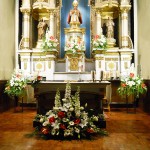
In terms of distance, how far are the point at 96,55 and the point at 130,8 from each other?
2.12 m

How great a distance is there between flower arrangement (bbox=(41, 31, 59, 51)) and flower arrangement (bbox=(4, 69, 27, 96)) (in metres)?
1.63

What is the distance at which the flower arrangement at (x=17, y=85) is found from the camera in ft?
23.8

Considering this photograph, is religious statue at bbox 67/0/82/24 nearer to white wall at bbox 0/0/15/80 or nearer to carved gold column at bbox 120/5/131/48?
carved gold column at bbox 120/5/131/48

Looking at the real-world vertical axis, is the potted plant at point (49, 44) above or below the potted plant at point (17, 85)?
above

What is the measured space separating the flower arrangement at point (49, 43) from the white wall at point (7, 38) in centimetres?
118

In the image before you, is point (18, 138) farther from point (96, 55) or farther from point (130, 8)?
point (130, 8)

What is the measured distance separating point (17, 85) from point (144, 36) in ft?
14.1

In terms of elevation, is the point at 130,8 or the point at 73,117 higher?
the point at 130,8

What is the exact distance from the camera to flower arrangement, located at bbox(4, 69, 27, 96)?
725cm

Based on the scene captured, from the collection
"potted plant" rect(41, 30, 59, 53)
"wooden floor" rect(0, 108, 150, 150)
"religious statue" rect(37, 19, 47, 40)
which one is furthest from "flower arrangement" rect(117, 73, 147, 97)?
"religious statue" rect(37, 19, 47, 40)

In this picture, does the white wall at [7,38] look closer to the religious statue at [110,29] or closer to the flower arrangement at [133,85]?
the religious statue at [110,29]

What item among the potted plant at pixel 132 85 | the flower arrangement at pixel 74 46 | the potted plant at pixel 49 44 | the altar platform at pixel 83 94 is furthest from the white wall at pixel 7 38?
the potted plant at pixel 132 85

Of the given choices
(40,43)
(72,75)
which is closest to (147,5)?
(72,75)

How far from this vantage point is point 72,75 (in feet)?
28.5
